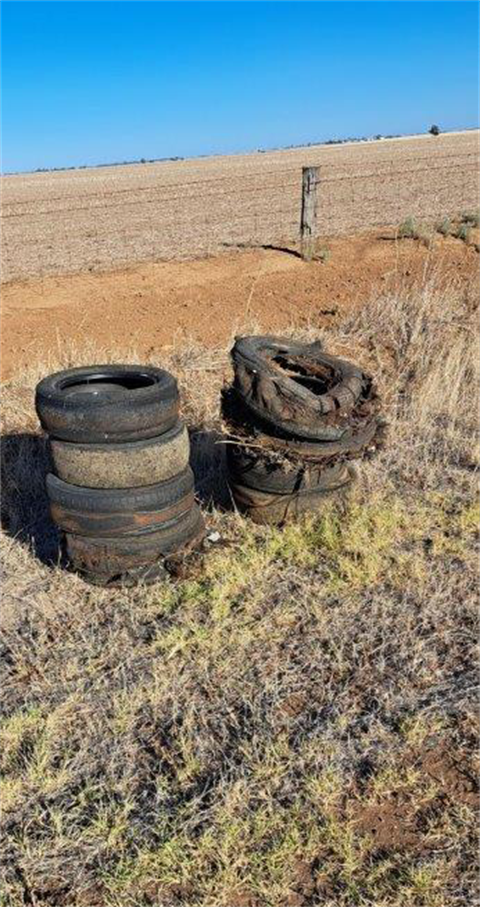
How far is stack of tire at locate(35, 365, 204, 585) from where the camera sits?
3.86m

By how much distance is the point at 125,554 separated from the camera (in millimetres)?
3986

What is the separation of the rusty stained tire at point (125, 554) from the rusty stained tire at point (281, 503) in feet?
2.30

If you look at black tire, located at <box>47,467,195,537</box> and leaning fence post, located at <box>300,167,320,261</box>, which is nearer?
black tire, located at <box>47,467,195,537</box>

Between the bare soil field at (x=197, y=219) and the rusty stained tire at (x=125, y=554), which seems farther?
the bare soil field at (x=197, y=219)

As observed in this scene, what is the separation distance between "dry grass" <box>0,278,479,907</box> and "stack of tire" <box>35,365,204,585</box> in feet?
0.62

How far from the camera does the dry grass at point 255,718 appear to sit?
8.02ft

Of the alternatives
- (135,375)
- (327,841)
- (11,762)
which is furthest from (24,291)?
(327,841)

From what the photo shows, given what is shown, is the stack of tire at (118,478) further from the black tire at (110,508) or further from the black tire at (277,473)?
the black tire at (277,473)

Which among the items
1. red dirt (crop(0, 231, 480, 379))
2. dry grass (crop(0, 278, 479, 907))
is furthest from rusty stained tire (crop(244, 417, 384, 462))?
red dirt (crop(0, 231, 480, 379))

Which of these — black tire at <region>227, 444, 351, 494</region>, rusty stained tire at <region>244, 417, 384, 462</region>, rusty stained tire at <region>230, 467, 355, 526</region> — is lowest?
rusty stained tire at <region>230, 467, 355, 526</region>

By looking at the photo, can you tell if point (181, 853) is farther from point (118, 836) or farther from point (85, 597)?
point (85, 597)

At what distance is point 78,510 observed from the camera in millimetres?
3938

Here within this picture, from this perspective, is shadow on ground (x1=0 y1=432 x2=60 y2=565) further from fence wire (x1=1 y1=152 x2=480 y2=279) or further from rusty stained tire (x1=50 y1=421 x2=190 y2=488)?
fence wire (x1=1 y1=152 x2=480 y2=279)

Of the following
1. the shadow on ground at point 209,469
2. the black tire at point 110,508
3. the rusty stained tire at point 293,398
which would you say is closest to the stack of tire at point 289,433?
the rusty stained tire at point 293,398
